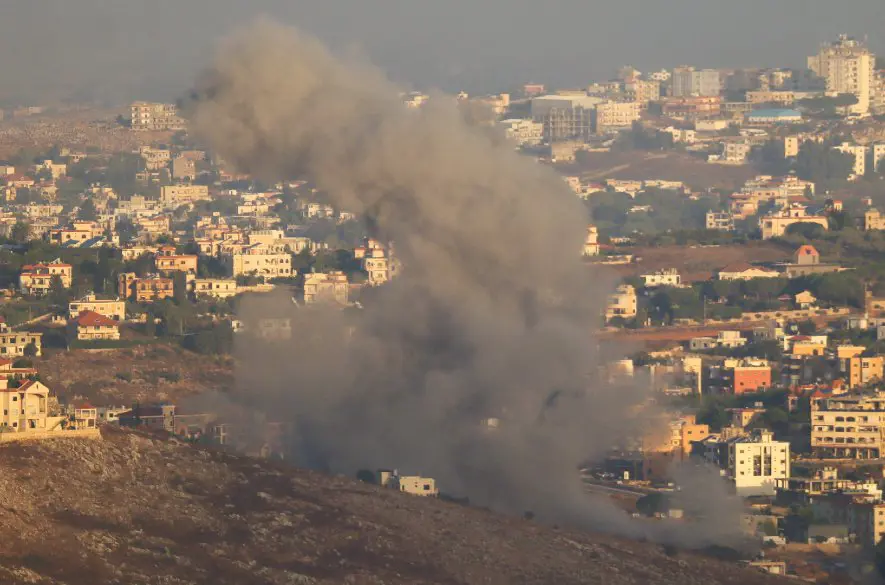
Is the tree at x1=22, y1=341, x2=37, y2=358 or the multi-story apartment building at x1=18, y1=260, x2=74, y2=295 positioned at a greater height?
the multi-story apartment building at x1=18, y1=260, x2=74, y2=295

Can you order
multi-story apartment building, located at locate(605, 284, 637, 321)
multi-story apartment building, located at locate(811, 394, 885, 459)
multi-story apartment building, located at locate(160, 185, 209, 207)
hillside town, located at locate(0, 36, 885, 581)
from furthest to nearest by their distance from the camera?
multi-story apartment building, located at locate(160, 185, 209, 207) < multi-story apartment building, located at locate(605, 284, 637, 321) < multi-story apartment building, located at locate(811, 394, 885, 459) < hillside town, located at locate(0, 36, 885, 581)

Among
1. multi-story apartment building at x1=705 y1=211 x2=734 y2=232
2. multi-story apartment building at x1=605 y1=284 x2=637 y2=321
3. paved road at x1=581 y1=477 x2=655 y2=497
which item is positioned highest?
multi-story apartment building at x1=705 y1=211 x2=734 y2=232

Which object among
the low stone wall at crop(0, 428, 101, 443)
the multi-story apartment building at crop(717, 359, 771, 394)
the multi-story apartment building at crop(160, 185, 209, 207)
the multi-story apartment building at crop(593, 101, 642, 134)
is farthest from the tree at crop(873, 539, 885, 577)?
the multi-story apartment building at crop(593, 101, 642, 134)

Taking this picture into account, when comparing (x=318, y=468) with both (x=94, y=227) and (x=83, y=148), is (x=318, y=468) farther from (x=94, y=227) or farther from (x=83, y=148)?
(x=83, y=148)

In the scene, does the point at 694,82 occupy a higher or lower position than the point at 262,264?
higher

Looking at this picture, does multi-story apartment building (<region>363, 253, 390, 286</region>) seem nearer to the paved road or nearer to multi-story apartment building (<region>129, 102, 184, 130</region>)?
the paved road

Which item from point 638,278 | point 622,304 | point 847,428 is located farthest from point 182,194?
point 847,428

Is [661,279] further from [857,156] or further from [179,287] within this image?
[857,156]
